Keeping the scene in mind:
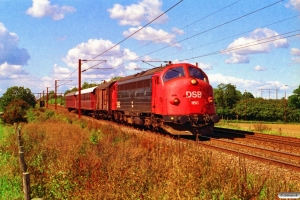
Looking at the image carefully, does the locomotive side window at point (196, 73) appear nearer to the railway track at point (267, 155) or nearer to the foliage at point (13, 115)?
the railway track at point (267, 155)

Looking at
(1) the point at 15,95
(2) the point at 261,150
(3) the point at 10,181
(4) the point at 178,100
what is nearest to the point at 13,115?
(1) the point at 15,95

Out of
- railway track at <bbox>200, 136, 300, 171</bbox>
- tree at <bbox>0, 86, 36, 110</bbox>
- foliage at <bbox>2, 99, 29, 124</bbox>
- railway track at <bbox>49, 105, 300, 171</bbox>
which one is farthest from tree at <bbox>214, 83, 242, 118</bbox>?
railway track at <bbox>200, 136, 300, 171</bbox>

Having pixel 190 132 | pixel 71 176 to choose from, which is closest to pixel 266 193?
pixel 71 176

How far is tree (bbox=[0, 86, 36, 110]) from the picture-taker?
43969 millimetres

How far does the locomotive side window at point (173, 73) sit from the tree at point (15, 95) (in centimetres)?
2952

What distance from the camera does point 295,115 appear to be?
82062 millimetres

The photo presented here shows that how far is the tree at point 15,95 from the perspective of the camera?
1731 inches

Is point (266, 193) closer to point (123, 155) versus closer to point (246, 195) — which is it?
point (246, 195)

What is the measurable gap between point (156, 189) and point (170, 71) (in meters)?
12.5

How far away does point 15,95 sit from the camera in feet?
150

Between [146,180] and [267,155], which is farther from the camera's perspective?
[267,155]

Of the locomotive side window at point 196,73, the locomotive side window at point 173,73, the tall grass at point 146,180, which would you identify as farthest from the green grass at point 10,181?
the locomotive side window at point 196,73

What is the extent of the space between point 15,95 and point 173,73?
3179 centimetres

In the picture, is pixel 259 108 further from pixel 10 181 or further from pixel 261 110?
pixel 10 181
